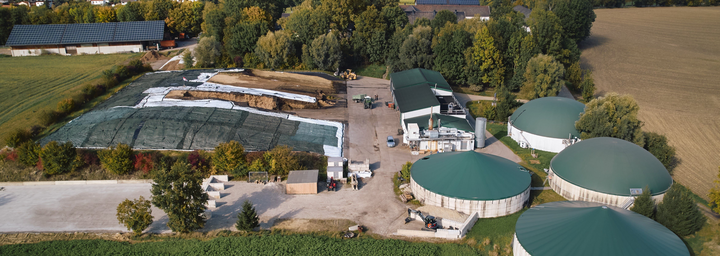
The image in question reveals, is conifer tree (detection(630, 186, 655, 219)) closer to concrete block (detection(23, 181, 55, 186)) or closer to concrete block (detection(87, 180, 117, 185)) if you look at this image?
concrete block (detection(87, 180, 117, 185))

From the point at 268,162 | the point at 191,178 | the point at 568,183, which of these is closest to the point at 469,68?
the point at 568,183

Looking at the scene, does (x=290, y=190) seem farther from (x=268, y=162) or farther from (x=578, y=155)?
(x=578, y=155)

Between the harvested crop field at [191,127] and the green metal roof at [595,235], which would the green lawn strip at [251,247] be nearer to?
the green metal roof at [595,235]

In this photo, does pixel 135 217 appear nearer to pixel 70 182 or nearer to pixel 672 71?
pixel 70 182

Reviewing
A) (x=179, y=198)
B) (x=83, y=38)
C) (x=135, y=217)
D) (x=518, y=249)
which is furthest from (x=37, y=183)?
(x=83, y=38)

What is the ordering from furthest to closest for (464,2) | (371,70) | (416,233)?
(464,2), (371,70), (416,233)
